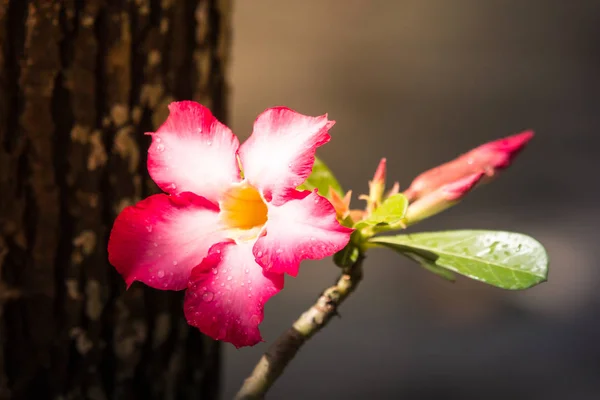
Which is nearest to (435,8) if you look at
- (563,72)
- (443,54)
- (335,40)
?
(443,54)

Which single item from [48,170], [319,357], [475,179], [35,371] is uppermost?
[475,179]

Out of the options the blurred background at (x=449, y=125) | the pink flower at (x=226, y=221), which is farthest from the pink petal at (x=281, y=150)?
the blurred background at (x=449, y=125)

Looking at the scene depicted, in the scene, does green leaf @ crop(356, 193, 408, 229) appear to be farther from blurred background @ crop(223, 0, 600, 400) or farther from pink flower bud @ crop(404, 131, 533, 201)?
blurred background @ crop(223, 0, 600, 400)

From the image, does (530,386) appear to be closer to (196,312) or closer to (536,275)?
(536,275)

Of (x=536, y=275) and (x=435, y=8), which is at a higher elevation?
(x=435, y=8)

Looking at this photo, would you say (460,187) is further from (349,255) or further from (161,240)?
(161,240)

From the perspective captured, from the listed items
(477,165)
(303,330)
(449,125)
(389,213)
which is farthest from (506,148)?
(449,125)
